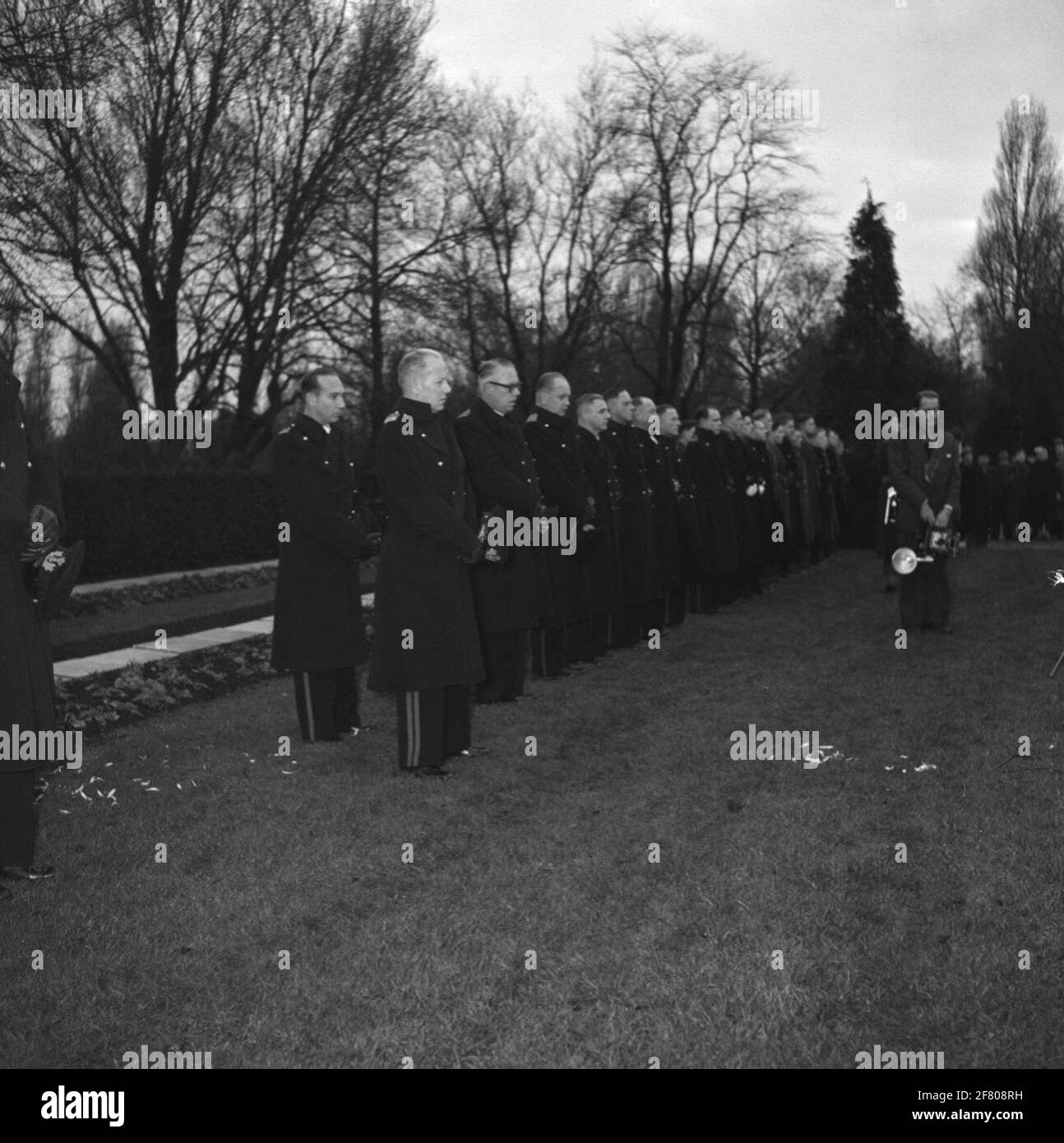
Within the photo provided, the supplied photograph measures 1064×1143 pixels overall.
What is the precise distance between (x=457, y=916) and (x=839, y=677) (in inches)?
252

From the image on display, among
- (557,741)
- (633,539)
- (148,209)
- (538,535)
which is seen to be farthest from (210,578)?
(557,741)

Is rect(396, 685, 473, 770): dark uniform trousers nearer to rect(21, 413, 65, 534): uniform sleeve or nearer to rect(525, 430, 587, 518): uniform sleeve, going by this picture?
rect(21, 413, 65, 534): uniform sleeve

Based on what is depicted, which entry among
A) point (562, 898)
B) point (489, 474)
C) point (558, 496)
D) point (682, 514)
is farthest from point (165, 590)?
point (562, 898)

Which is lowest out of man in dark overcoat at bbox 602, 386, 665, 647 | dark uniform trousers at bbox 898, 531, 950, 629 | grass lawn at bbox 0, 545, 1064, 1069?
grass lawn at bbox 0, 545, 1064, 1069

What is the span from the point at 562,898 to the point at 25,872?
2.15m

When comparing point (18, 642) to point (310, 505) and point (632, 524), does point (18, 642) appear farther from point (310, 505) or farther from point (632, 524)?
point (632, 524)

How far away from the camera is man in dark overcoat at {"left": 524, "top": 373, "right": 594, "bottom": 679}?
10945 mm

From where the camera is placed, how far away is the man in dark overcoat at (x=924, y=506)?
45.4 ft

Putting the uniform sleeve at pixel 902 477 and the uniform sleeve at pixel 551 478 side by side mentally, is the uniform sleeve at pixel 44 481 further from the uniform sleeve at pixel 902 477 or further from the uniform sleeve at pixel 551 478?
the uniform sleeve at pixel 902 477

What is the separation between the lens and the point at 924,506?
13.7 meters

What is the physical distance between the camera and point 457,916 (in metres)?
5.29

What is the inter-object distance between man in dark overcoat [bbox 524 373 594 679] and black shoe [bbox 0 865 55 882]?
5.03 m

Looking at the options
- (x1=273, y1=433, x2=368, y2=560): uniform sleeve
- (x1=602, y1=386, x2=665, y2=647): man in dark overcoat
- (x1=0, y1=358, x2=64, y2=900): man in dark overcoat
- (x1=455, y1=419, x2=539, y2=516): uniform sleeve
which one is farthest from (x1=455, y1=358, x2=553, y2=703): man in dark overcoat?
(x1=0, y1=358, x2=64, y2=900): man in dark overcoat
